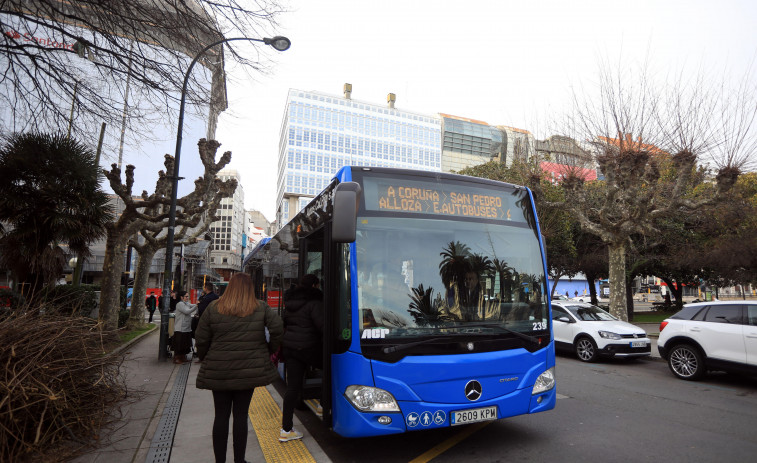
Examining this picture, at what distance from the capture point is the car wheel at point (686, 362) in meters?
8.59

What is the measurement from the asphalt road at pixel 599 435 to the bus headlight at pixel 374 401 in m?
0.83

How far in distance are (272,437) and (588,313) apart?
993 centimetres

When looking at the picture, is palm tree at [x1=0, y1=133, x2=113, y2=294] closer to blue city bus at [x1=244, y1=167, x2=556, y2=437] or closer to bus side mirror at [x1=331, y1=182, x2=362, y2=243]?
blue city bus at [x1=244, y1=167, x2=556, y2=437]

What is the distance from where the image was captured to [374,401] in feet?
13.2

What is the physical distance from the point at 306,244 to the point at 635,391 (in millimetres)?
6338

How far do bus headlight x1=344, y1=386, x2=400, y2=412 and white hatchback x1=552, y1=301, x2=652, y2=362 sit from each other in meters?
8.73

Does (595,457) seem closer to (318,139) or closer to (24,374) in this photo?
(24,374)

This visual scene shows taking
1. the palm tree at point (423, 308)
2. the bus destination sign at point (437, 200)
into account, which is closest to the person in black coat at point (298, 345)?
the palm tree at point (423, 308)

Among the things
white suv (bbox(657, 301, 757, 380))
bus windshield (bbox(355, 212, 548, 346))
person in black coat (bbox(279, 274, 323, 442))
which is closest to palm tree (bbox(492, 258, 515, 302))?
bus windshield (bbox(355, 212, 548, 346))

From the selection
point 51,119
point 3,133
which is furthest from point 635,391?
point 3,133

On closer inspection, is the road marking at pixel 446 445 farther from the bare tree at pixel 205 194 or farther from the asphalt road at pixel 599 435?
the bare tree at pixel 205 194

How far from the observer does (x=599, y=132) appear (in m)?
14.9

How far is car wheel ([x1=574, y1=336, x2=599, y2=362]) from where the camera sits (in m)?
11.0

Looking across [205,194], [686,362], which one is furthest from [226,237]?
[686,362]
